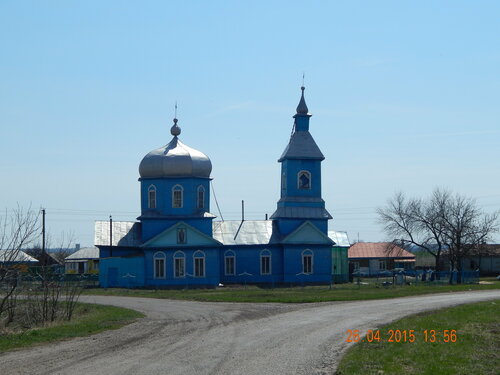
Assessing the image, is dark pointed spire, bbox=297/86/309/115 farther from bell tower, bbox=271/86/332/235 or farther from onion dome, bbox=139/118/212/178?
onion dome, bbox=139/118/212/178

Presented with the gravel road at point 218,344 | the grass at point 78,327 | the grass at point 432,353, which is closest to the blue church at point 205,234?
the grass at point 78,327

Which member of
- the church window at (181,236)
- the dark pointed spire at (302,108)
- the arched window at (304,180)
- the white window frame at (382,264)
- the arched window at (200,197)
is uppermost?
the dark pointed spire at (302,108)

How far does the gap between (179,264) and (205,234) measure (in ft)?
8.44

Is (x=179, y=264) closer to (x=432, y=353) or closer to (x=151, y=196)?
(x=151, y=196)

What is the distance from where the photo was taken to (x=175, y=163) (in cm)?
5047

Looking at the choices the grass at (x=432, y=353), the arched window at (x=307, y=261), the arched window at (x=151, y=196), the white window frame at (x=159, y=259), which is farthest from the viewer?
the arched window at (x=307, y=261)

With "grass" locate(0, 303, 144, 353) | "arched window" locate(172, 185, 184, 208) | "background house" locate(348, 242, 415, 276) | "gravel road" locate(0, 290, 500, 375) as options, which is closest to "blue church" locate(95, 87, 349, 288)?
"arched window" locate(172, 185, 184, 208)

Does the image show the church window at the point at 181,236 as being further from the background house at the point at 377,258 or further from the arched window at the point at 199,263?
the background house at the point at 377,258

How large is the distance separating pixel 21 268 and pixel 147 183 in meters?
26.2

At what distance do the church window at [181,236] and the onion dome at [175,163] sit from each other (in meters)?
3.79

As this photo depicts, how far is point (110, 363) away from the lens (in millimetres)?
14602

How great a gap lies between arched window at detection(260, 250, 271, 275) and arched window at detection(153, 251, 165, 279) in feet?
23.3

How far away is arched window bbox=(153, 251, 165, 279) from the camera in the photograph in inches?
1922

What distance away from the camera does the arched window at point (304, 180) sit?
52562 millimetres
